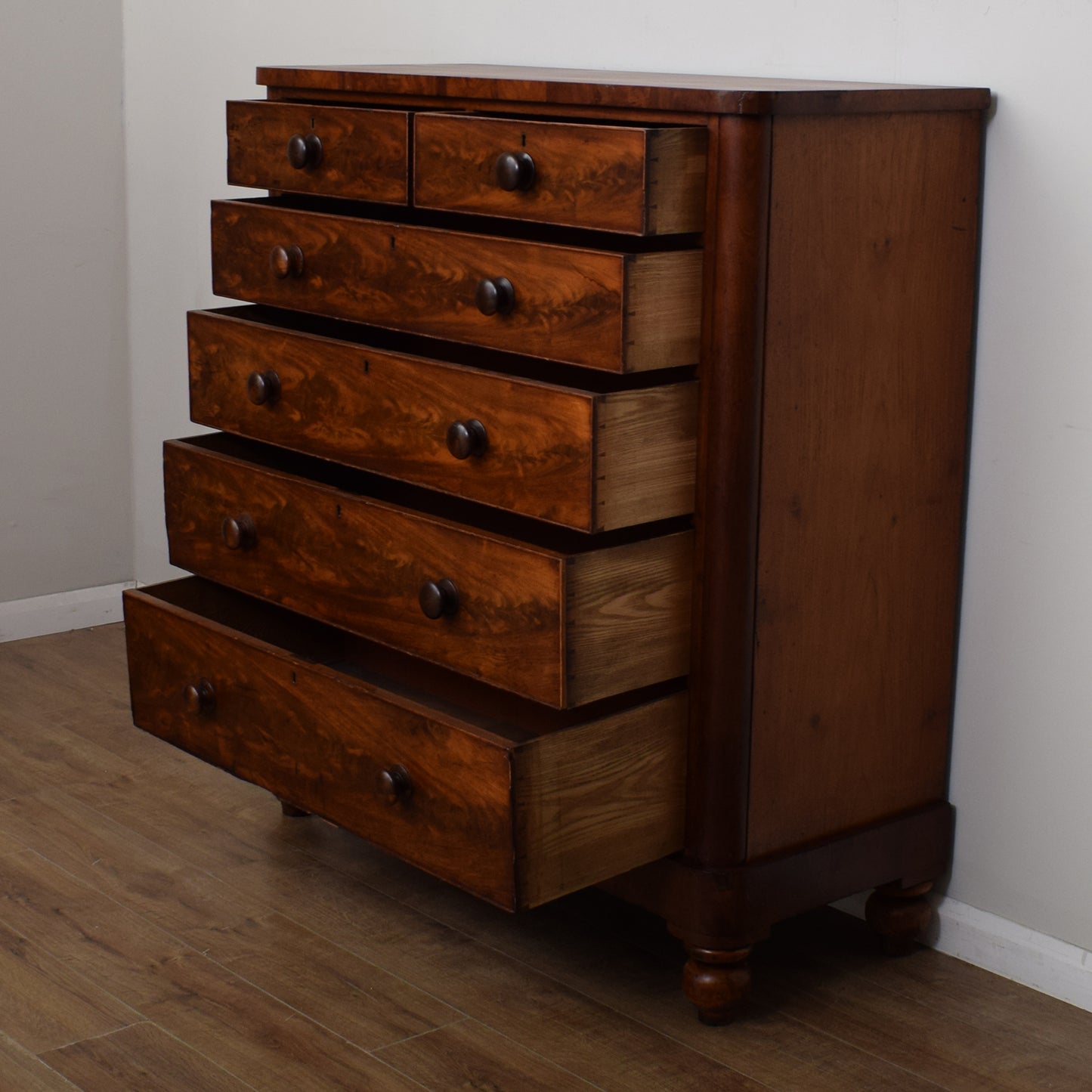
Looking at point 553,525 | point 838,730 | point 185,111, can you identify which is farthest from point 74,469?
point 838,730

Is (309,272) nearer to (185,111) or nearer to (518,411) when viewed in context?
(518,411)

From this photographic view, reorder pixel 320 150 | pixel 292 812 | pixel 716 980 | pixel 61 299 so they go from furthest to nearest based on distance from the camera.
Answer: pixel 61 299, pixel 292 812, pixel 320 150, pixel 716 980

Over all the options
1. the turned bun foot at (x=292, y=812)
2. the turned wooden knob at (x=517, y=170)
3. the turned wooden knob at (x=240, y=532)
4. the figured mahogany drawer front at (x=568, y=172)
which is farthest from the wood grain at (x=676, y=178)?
the turned bun foot at (x=292, y=812)

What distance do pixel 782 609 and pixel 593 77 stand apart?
61cm

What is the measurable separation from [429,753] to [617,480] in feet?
1.10

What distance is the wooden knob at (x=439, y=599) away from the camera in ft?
5.24

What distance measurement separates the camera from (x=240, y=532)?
185 centimetres

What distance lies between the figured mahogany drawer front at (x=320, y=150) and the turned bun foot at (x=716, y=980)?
2.77 ft

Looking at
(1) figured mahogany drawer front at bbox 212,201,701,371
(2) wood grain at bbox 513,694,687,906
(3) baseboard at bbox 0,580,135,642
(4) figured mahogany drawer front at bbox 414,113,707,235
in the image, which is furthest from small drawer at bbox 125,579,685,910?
(3) baseboard at bbox 0,580,135,642

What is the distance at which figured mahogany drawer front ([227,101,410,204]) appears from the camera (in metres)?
1.69

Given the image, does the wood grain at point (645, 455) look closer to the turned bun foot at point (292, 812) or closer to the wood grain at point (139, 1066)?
the wood grain at point (139, 1066)

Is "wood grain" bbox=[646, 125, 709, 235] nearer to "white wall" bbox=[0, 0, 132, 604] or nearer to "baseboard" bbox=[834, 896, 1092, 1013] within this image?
"baseboard" bbox=[834, 896, 1092, 1013]

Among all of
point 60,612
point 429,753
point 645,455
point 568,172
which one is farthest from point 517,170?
point 60,612

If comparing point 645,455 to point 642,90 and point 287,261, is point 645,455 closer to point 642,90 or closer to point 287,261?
point 642,90
